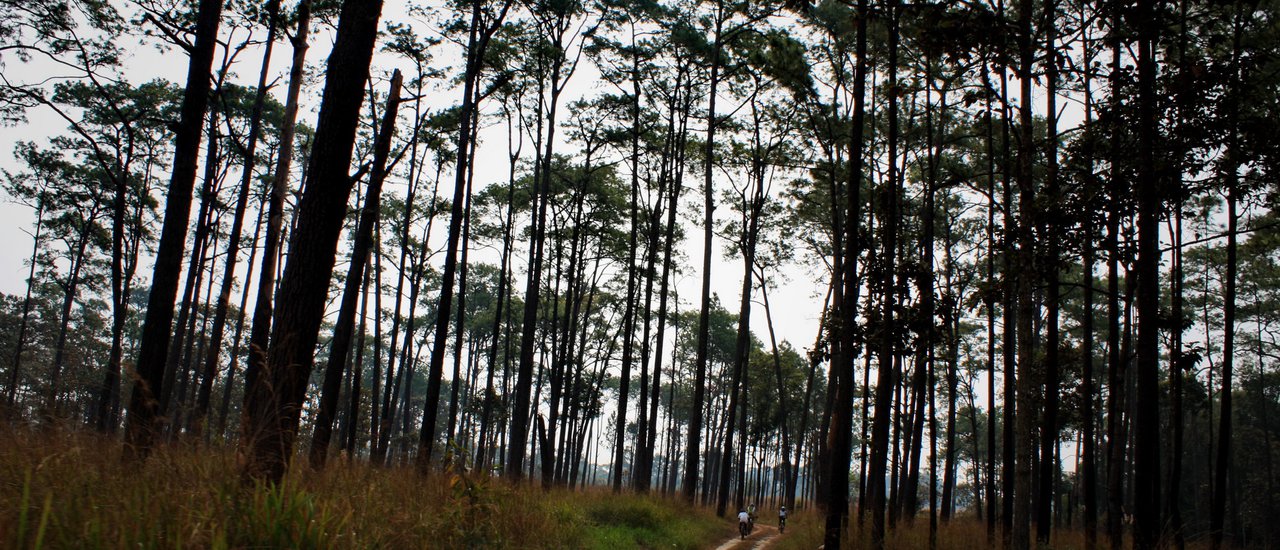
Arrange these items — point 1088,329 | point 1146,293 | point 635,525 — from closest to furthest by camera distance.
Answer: point 1146,293, point 635,525, point 1088,329

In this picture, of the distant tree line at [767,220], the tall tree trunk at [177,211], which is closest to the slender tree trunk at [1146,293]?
the distant tree line at [767,220]

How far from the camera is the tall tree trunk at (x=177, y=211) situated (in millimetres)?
7270

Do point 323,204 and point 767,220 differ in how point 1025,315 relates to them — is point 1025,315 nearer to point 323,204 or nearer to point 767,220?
point 323,204

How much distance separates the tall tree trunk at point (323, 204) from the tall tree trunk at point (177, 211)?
344cm

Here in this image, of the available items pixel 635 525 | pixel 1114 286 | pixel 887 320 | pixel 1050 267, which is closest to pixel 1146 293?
pixel 1050 267

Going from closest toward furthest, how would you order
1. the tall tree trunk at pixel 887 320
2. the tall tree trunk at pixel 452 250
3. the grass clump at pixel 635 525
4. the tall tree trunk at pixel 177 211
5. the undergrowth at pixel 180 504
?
the undergrowth at pixel 180 504 < the tall tree trunk at pixel 177 211 < the grass clump at pixel 635 525 < the tall tree trunk at pixel 887 320 < the tall tree trunk at pixel 452 250

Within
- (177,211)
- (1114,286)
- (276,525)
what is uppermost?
(1114,286)

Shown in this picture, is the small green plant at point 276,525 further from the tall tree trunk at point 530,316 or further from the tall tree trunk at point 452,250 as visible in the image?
the tall tree trunk at point 530,316

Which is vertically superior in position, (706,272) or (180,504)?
(706,272)

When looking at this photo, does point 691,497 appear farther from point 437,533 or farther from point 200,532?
point 200,532

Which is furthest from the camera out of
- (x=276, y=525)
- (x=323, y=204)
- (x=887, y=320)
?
(x=887, y=320)

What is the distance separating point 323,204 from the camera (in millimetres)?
4816

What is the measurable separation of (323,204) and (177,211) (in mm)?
3896

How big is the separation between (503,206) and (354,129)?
22.0 metres
